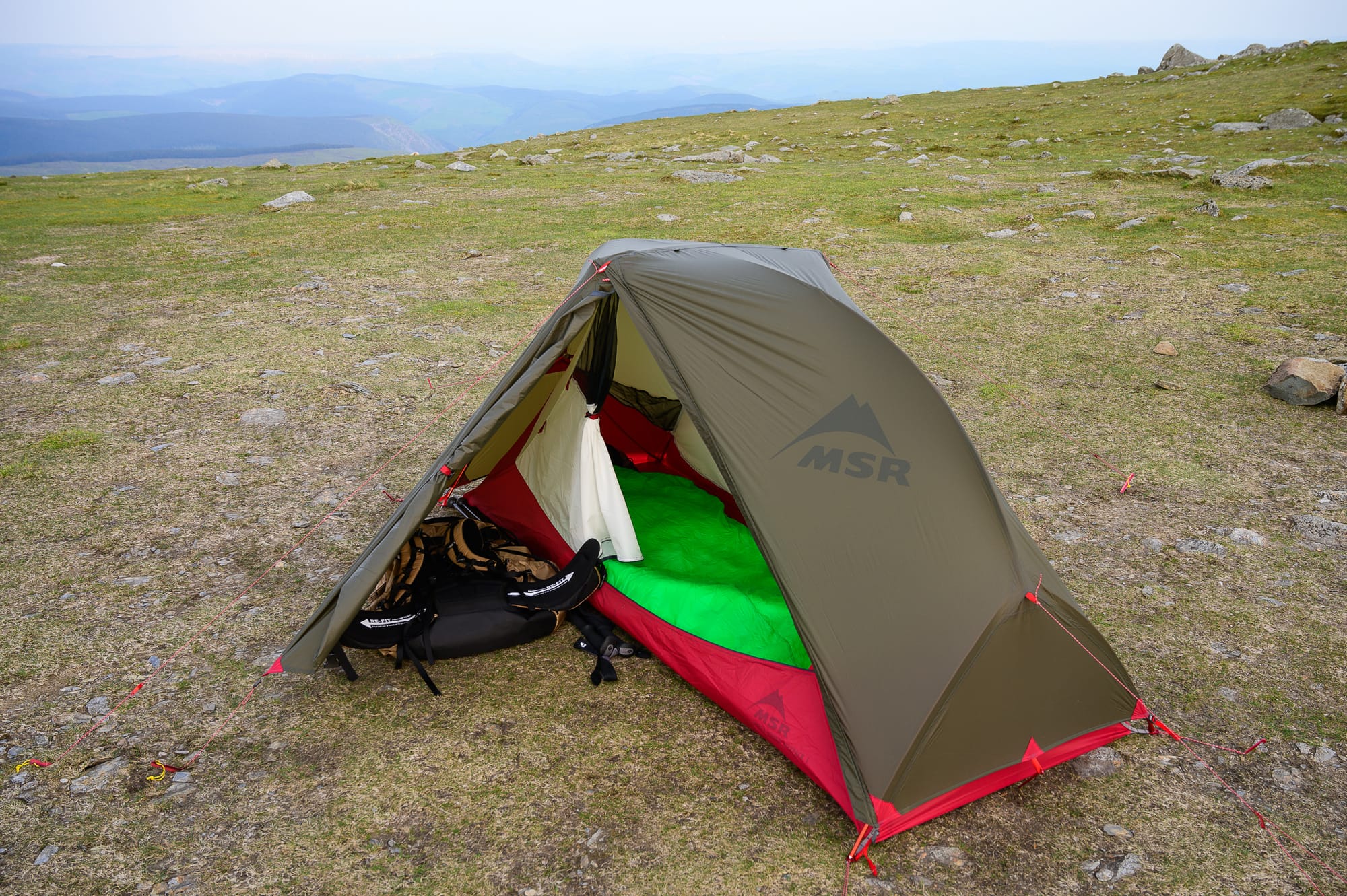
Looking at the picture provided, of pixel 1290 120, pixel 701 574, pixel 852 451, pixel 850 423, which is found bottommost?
pixel 701 574

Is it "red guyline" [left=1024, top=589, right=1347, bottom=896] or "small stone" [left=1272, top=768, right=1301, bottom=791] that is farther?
"small stone" [left=1272, top=768, right=1301, bottom=791]

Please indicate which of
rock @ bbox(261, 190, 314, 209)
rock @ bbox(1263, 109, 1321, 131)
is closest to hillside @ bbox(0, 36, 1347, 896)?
rock @ bbox(261, 190, 314, 209)

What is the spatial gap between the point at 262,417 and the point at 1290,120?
105 ft

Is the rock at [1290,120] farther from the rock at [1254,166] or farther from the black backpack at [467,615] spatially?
the black backpack at [467,615]

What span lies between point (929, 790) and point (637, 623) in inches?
83.5

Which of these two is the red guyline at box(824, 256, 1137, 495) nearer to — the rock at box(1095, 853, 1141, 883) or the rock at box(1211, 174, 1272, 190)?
the rock at box(1095, 853, 1141, 883)

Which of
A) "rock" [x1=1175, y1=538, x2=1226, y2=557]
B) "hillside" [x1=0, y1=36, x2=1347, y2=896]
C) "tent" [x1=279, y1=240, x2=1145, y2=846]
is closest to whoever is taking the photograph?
"hillside" [x1=0, y1=36, x2=1347, y2=896]

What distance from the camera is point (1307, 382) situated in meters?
8.39

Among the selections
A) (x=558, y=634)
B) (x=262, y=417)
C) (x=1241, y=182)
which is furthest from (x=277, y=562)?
(x=1241, y=182)

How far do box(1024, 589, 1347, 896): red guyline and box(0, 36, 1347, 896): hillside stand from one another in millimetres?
59

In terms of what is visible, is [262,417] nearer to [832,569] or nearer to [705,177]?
[832,569]

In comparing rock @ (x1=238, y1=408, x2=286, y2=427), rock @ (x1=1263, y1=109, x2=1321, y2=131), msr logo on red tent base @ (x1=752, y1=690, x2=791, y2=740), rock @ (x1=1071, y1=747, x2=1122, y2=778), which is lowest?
rock @ (x1=1071, y1=747, x2=1122, y2=778)

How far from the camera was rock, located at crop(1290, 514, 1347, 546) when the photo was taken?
6227mm

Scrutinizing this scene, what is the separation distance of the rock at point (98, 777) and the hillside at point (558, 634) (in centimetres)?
2
